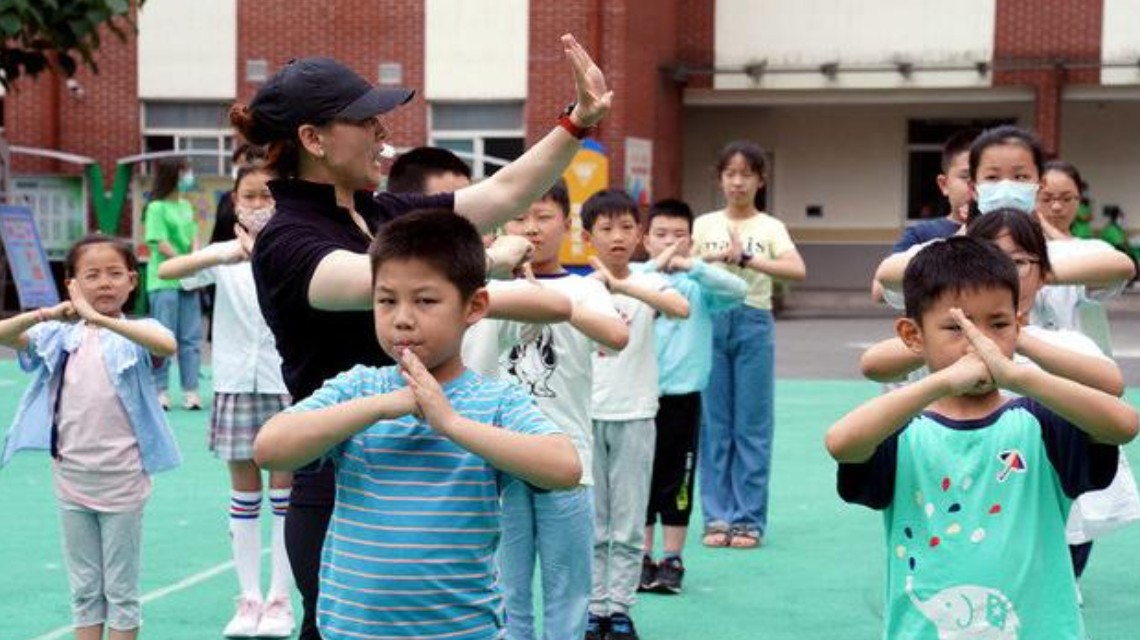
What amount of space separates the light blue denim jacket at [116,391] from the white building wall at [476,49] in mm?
19713

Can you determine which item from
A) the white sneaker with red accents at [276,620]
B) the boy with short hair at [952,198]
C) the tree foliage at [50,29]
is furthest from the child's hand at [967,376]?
the tree foliage at [50,29]

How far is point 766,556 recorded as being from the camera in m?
7.98

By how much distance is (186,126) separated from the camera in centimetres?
2570

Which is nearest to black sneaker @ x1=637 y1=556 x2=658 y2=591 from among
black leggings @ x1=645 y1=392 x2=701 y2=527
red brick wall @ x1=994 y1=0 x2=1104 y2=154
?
black leggings @ x1=645 y1=392 x2=701 y2=527

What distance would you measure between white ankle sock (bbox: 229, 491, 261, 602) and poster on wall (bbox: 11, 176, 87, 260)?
17.4m

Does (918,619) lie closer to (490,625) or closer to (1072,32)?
(490,625)

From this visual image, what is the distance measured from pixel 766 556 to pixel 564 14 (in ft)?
58.3

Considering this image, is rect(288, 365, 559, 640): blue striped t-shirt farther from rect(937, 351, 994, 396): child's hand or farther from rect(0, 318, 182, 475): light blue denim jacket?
rect(0, 318, 182, 475): light blue denim jacket

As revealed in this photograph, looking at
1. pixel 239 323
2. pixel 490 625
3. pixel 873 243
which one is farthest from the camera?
pixel 873 243

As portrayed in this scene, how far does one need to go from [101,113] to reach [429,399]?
77.9ft

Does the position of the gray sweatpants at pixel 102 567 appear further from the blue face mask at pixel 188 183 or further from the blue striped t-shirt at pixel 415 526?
the blue face mask at pixel 188 183

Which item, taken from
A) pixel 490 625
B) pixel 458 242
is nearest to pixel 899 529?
pixel 490 625

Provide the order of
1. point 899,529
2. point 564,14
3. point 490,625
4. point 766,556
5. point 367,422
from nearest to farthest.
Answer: point 367,422
point 490,625
point 899,529
point 766,556
point 564,14

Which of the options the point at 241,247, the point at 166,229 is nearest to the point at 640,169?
the point at 166,229
